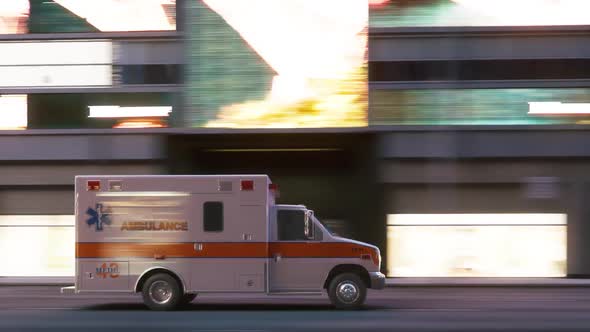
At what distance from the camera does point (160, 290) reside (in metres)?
16.1

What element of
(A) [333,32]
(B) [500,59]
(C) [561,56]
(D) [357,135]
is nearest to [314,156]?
(D) [357,135]

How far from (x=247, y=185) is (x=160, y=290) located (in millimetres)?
2566

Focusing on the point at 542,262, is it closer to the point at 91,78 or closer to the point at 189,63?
the point at 189,63

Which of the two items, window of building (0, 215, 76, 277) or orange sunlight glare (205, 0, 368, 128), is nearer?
orange sunlight glare (205, 0, 368, 128)

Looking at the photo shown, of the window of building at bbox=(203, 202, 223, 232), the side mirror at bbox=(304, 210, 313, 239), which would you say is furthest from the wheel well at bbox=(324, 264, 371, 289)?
the window of building at bbox=(203, 202, 223, 232)

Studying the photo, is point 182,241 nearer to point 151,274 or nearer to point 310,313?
point 151,274

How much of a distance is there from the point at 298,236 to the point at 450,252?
10384 mm

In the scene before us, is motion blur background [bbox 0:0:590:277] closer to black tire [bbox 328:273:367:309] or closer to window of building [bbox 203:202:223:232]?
black tire [bbox 328:273:367:309]

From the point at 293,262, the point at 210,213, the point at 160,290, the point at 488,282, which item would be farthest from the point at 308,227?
the point at 488,282

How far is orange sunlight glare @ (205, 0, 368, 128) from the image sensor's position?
998 inches

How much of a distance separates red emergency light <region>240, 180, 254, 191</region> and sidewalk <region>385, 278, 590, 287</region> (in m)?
8.41

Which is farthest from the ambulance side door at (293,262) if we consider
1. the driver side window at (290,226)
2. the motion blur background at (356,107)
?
the motion blur background at (356,107)

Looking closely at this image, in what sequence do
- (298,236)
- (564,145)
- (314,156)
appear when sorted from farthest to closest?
(314,156) < (564,145) < (298,236)

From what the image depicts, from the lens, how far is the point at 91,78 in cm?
2595
